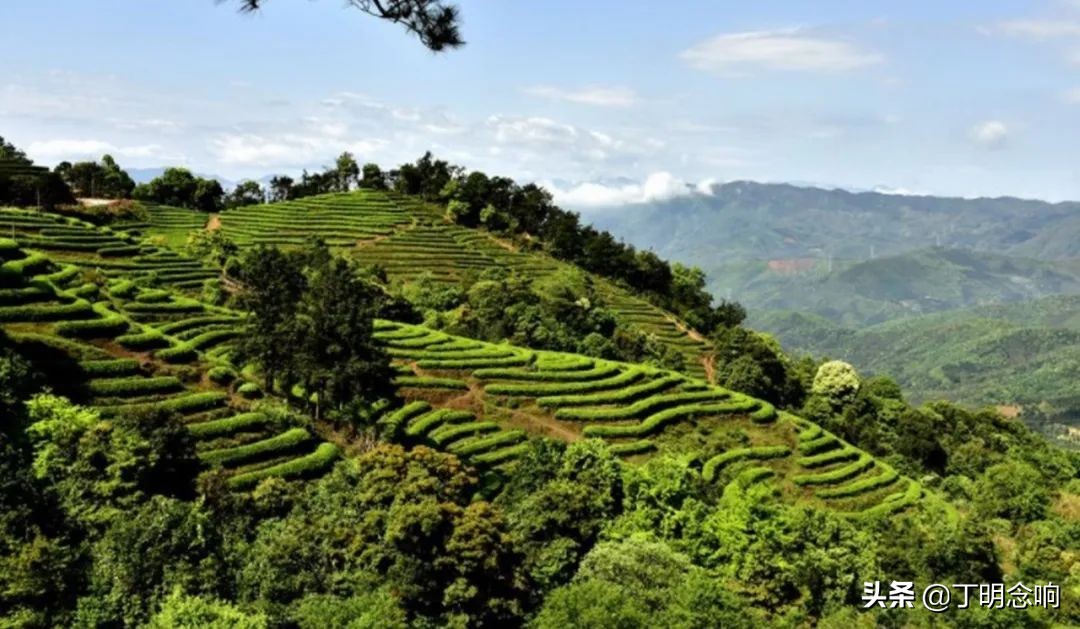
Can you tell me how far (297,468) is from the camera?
3316 centimetres

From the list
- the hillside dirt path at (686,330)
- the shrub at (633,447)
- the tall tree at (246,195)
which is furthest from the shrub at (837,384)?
the tall tree at (246,195)

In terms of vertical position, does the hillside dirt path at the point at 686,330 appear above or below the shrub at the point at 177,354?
below

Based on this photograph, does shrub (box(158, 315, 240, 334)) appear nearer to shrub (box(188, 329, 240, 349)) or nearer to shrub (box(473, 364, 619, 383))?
shrub (box(188, 329, 240, 349))

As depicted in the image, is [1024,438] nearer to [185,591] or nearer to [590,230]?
[590,230]

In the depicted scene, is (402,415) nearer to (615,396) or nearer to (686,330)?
(615,396)

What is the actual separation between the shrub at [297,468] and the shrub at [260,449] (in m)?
0.73

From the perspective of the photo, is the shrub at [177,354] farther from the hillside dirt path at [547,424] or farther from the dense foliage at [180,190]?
the dense foliage at [180,190]

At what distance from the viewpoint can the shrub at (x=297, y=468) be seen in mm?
31500

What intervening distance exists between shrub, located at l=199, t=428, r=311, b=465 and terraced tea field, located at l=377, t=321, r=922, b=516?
19.2 ft

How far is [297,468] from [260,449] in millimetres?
1791

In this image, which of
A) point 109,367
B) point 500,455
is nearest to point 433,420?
point 500,455

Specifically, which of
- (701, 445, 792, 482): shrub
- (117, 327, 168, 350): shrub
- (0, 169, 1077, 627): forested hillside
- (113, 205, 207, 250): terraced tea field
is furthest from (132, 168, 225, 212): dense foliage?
(701, 445, 792, 482): shrub

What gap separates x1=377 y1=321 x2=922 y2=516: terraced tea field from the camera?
4322 cm

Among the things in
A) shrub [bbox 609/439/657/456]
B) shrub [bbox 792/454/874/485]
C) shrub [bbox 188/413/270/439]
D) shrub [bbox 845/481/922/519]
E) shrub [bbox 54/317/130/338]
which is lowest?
shrub [bbox 845/481/922/519]
